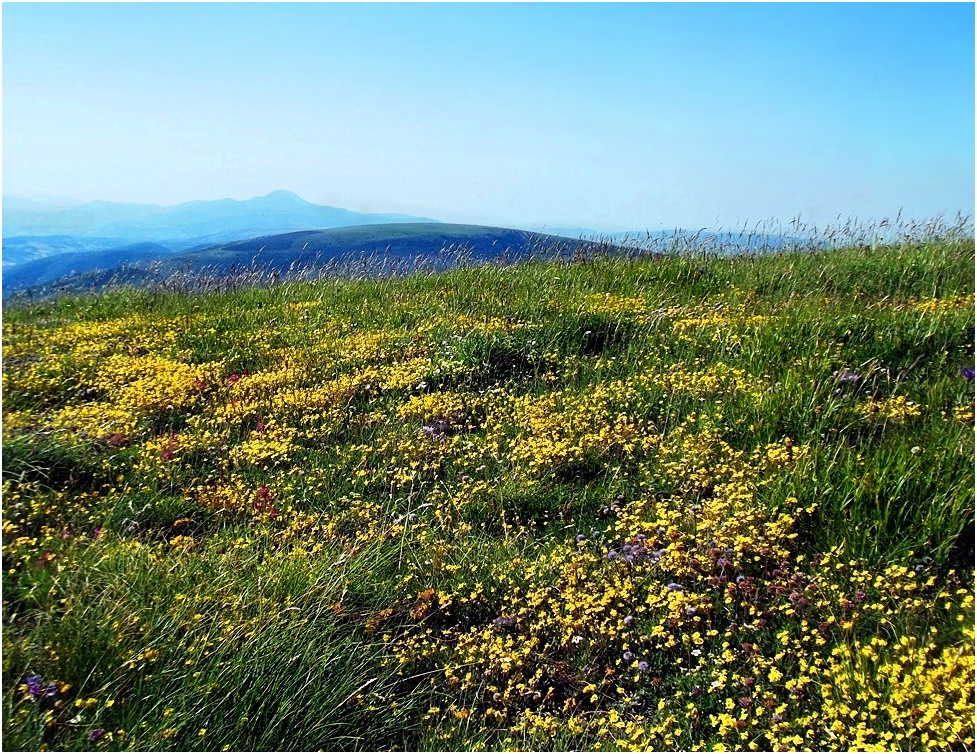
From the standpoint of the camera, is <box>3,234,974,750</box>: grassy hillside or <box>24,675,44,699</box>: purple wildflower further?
<box>3,234,974,750</box>: grassy hillside

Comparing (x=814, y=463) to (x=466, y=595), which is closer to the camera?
(x=466, y=595)

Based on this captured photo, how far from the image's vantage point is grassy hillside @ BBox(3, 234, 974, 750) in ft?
9.59

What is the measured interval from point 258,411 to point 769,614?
173 inches

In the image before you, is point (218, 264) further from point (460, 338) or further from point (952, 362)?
point (952, 362)

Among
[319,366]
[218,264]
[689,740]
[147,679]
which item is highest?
[218,264]

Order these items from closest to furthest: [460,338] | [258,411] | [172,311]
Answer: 1. [258,411]
2. [460,338]
3. [172,311]

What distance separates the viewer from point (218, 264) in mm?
11984

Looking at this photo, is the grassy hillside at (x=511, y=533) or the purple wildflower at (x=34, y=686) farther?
the grassy hillside at (x=511, y=533)

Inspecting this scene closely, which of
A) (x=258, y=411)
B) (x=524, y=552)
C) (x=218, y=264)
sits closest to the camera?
(x=524, y=552)

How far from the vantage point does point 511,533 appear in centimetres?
443

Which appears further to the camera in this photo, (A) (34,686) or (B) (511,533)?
(B) (511,533)

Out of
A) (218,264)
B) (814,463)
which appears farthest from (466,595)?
(218,264)

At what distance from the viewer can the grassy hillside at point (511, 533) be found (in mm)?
2922

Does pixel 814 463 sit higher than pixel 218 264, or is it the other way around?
pixel 218 264
